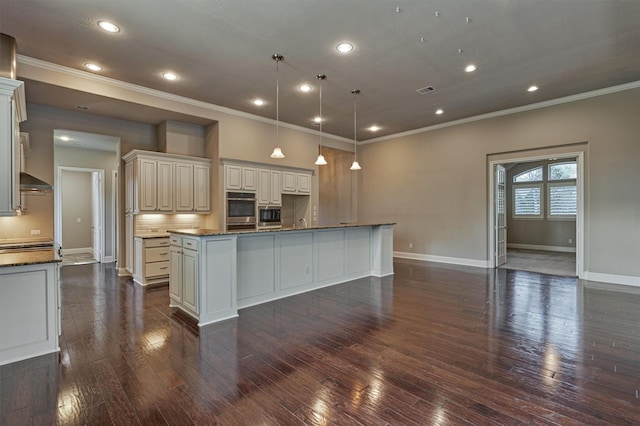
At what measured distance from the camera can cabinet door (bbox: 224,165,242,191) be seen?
21.2 feet

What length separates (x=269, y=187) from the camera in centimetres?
716

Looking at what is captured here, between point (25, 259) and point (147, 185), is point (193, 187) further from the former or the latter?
point (25, 259)

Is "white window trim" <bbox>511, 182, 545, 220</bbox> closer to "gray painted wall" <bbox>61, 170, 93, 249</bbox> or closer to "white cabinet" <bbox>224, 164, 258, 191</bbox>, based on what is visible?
"white cabinet" <bbox>224, 164, 258, 191</bbox>

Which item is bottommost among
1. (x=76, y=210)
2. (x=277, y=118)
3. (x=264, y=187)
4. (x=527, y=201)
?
(x=76, y=210)

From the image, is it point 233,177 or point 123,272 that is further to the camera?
point 233,177

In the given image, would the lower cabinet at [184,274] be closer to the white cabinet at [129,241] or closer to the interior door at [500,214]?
the white cabinet at [129,241]

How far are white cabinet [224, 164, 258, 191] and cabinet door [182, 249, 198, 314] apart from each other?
2.82 metres

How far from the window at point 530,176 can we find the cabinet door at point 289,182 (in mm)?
8158

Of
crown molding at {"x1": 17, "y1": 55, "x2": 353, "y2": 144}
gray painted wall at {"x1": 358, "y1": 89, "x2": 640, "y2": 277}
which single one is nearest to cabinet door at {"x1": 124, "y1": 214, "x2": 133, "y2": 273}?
crown molding at {"x1": 17, "y1": 55, "x2": 353, "y2": 144}

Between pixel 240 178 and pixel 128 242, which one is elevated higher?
pixel 240 178

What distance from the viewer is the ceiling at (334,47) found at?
326 centimetres

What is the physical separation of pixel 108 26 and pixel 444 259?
774cm

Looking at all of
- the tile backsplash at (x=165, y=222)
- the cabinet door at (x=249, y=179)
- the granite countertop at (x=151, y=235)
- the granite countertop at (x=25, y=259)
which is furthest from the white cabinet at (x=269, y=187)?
the granite countertop at (x=25, y=259)

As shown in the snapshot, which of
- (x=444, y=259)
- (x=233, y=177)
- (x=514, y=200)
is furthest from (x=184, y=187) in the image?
(x=514, y=200)
